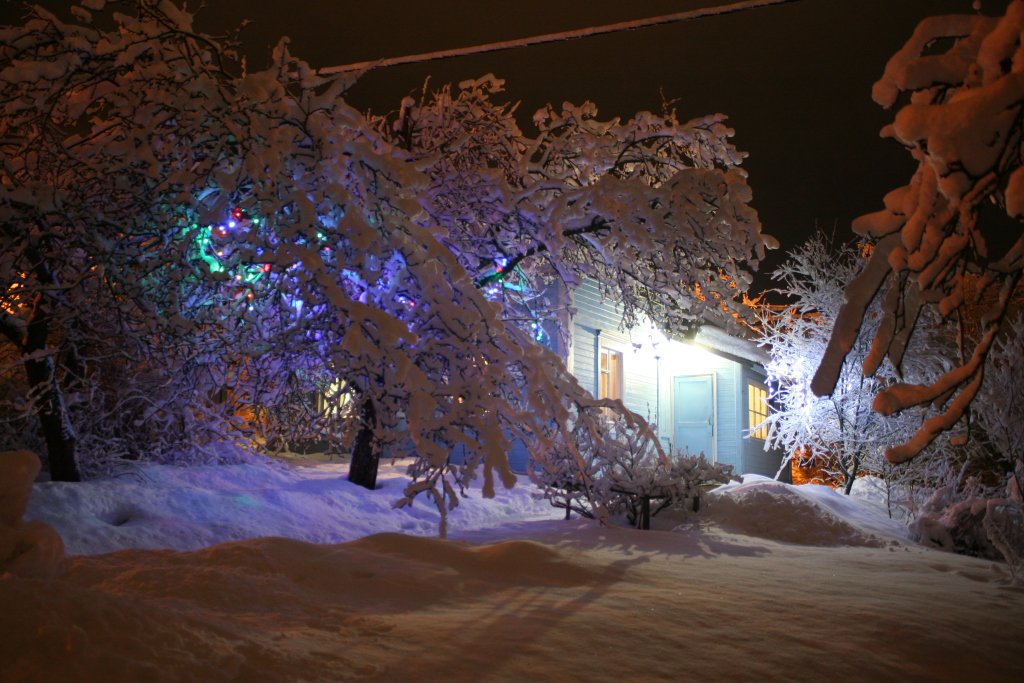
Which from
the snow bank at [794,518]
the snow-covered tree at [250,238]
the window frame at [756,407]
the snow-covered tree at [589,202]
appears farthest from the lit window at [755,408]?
the snow-covered tree at [250,238]

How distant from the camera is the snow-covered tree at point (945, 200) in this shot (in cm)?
231

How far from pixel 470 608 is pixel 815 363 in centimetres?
1317

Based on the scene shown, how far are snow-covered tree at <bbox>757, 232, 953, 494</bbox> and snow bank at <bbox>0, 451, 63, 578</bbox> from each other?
13.1 m

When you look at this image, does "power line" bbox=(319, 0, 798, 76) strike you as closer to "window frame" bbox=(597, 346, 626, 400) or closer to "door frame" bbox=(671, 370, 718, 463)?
"window frame" bbox=(597, 346, 626, 400)

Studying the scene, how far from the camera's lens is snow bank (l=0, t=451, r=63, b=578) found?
3.72 meters

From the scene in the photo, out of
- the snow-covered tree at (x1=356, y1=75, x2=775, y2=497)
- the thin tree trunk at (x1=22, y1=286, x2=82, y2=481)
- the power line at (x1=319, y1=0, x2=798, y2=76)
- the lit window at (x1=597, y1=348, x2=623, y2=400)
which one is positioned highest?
the power line at (x1=319, y1=0, x2=798, y2=76)

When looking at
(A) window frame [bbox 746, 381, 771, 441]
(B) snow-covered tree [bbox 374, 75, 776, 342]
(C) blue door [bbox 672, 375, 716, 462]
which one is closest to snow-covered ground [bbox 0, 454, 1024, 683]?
(B) snow-covered tree [bbox 374, 75, 776, 342]

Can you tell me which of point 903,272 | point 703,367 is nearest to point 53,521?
point 903,272

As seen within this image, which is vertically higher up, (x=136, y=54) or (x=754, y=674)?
→ (x=136, y=54)

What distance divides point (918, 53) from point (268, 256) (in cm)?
464

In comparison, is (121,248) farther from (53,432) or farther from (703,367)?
(703,367)

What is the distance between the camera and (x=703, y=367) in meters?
19.9

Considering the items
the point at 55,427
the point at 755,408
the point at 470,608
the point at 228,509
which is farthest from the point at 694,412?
the point at 470,608

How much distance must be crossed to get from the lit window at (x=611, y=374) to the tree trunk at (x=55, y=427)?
11.6m
